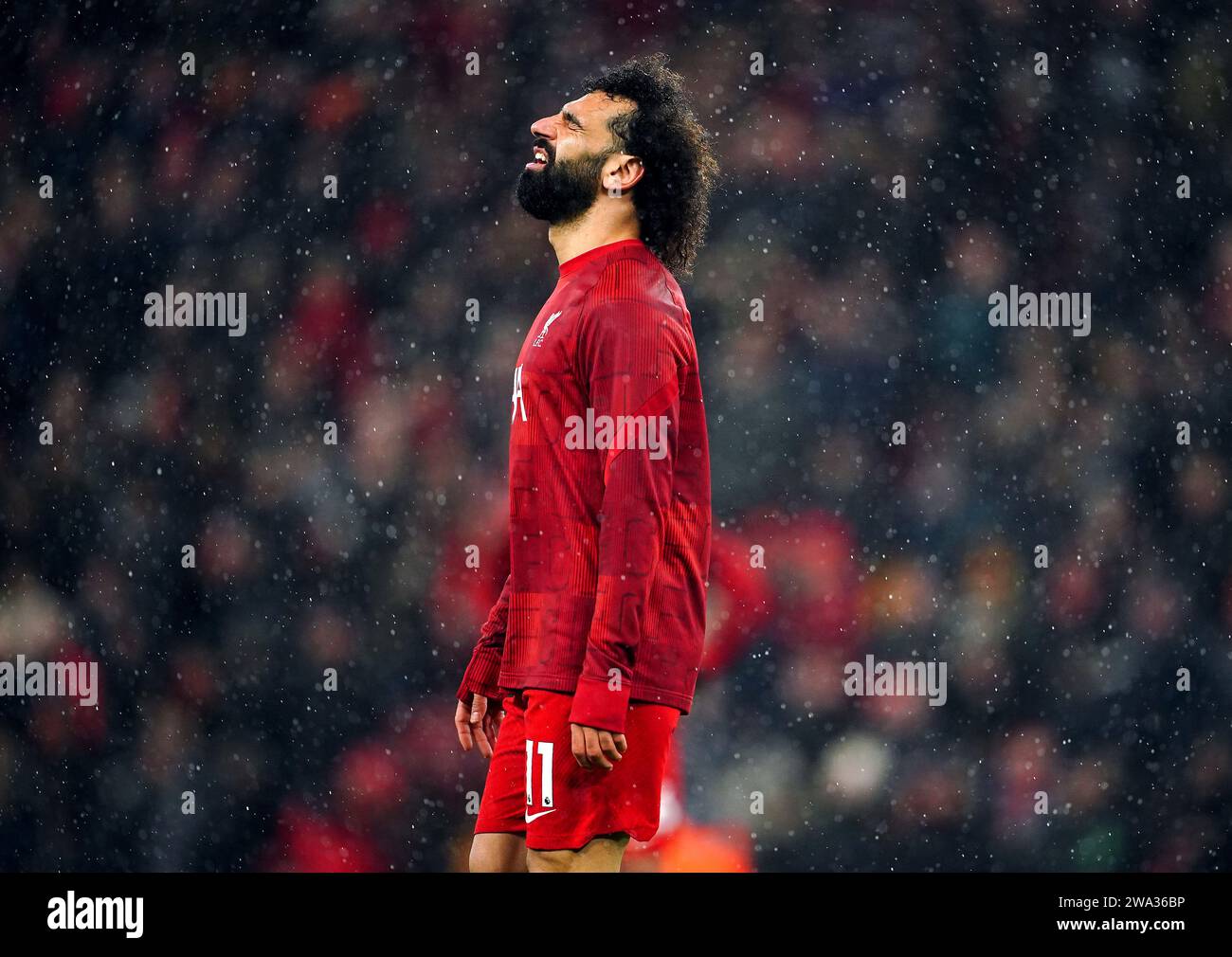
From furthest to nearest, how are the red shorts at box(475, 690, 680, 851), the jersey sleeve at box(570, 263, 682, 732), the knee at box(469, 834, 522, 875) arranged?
1. the knee at box(469, 834, 522, 875)
2. the red shorts at box(475, 690, 680, 851)
3. the jersey sleeve at box(570, 263, 682, 732)

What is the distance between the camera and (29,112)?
388cm

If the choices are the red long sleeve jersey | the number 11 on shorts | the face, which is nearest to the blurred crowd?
the face

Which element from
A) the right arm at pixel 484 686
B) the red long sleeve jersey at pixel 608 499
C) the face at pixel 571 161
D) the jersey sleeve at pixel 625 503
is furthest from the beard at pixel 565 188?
the right arm at pixel 484 686

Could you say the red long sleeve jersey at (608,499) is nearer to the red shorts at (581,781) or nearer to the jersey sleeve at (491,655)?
the red shorts at (581,781)

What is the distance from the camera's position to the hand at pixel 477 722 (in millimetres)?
2875

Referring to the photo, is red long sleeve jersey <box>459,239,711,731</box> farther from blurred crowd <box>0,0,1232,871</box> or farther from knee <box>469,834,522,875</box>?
blurred crowd <box>0,0,1232,871</box>

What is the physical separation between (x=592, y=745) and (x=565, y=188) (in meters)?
1.01

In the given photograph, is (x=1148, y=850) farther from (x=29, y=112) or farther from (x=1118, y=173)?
(x=29, y=112)

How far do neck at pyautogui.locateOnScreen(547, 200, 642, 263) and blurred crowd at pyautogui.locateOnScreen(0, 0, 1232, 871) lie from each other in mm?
977

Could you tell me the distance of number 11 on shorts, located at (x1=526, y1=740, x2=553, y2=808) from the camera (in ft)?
8.20

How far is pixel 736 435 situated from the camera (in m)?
3.71

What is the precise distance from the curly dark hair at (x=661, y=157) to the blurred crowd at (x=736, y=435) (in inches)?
32.8

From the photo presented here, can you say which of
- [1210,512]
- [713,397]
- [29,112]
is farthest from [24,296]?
[1210,512]

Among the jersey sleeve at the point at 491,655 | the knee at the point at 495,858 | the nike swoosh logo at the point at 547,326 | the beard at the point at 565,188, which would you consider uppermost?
the beard at the point at 565,188
